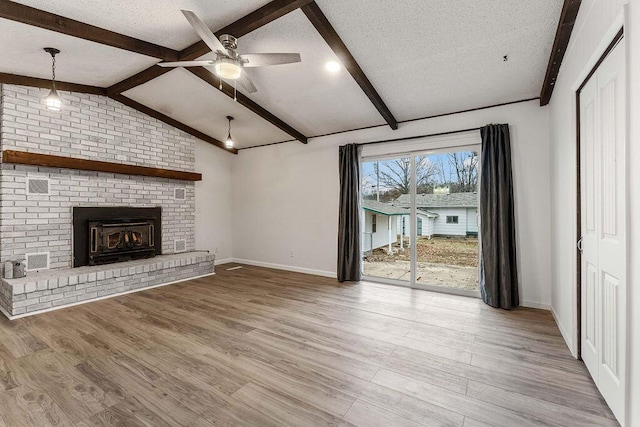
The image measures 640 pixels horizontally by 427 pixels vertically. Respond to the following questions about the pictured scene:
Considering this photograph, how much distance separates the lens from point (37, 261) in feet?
12.7

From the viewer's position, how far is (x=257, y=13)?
2.58 metres

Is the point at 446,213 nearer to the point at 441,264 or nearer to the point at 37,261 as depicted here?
the point at 441,264

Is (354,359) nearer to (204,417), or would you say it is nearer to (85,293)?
(204,417)

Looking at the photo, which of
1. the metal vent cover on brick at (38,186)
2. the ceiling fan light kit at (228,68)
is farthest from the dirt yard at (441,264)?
the metal vent cover on brick at (38,186)

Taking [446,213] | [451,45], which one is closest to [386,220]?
[446,213]

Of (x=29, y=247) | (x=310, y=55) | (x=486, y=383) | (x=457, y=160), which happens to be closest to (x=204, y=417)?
(x=486, y=383)

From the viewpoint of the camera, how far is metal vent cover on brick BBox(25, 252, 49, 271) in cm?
381

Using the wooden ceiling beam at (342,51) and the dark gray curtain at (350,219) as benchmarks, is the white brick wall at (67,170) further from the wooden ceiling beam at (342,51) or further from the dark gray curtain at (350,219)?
the wooden ceiling beam at (342,51)

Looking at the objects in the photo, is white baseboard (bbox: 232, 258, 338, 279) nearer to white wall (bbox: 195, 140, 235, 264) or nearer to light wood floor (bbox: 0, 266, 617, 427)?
white wall (bbox: 195, 140, 235, 264)

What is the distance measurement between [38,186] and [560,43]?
6.32 m

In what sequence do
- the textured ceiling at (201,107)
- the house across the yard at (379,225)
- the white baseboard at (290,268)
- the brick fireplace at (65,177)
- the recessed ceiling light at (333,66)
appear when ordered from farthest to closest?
the white baseboard at (290,268)
the house across the yard at (379,225)
the textured ceiling at (201,107)
the brick fireplace at (65,177)
the recessed ceiling light at (333,66)

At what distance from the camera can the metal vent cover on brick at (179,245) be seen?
5520mm

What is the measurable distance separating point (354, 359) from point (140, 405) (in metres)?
1.55

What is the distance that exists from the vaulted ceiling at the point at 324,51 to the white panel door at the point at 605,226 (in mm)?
1008
